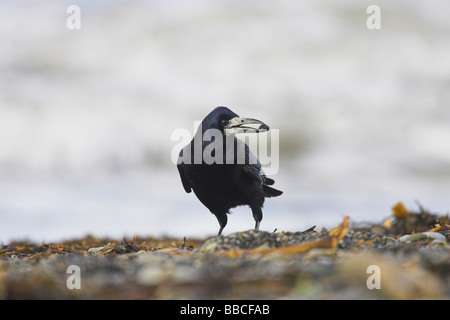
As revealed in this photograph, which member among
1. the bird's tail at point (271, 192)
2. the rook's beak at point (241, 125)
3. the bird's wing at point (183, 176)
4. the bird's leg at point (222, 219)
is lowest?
the bird's leg at point (222, 219)

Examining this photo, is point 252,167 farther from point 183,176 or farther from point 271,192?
point 271,192

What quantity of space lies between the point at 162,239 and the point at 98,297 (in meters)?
8.48

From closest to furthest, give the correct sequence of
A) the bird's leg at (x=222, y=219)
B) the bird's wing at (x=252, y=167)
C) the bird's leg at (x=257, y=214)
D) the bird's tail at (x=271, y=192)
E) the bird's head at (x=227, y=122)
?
1. the bird's head at (x=227, y=122)
2. the bird's wing at (x=252, y=167)
3. the bird's leg at (x=257, y=214)
4. the bird's leg at (x=222, y=219)
5. the bird's tail at (x=271, y=192)

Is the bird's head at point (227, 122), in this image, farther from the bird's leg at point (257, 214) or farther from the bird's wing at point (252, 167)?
the bird's leg at point (257, 214)

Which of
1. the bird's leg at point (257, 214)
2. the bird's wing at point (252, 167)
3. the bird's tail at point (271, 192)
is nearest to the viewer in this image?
the bird's wing at point (252, 167)

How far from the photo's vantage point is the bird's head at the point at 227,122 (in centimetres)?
833

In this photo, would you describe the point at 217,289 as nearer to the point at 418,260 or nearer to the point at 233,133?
the point at 418,260

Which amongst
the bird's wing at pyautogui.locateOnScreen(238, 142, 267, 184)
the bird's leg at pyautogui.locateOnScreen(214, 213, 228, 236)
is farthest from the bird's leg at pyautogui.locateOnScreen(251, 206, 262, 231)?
the bird's leg at pyautogui.locateOnScreen(214, 213, 228, 236)

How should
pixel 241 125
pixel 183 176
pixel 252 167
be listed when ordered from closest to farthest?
pixel 241 125, pixel 252 167, pixel 183 176

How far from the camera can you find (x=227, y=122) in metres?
8.42

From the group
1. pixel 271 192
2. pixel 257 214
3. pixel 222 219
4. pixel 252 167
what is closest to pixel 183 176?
pixel 222 219

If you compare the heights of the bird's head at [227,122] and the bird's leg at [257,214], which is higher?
the bird's head at [227,122]

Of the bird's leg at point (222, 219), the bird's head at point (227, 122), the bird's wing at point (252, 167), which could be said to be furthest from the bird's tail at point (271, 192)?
the bird's head at point (227, 122)
